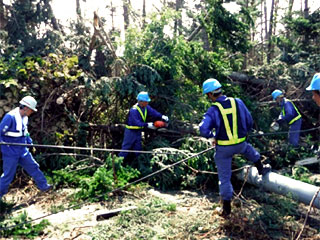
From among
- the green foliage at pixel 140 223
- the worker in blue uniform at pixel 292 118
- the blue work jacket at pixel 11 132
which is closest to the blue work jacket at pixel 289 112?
the worker in blue uniform at pixel 292 118

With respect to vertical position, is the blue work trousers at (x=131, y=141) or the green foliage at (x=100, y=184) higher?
the blue work trousers at (x=131, y=141)

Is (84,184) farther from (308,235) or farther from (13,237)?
(308,235)

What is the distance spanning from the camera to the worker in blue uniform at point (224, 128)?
4.68 m

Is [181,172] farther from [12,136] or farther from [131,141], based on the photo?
[12,136]

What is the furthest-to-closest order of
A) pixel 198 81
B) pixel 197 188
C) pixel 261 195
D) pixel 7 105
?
pixel 198 81 → pixel 7 105 → pixel 197 188 → pixel 261 195

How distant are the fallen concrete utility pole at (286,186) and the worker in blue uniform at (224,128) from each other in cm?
90

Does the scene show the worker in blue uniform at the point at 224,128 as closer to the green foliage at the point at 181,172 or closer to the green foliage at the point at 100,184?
the green foliage at the point at 181,172

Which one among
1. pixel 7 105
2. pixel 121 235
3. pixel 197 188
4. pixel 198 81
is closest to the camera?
pixel 121 235

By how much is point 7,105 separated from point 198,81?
5.02 metres

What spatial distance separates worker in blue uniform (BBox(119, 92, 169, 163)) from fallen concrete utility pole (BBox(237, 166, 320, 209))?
2.54 m

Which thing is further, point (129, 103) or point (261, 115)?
point (261, 115)

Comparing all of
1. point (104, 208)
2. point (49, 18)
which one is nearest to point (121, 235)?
point (104, 208)

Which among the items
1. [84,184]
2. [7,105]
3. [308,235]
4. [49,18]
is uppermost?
[49,18]

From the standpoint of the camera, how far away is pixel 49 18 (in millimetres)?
9875
